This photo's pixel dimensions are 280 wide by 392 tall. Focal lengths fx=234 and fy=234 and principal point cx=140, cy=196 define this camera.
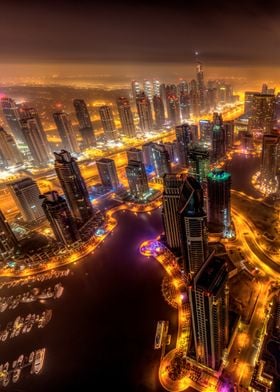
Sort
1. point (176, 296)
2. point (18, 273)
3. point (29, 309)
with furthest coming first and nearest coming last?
point (18, 273), point (29, 309), point (176, 296)

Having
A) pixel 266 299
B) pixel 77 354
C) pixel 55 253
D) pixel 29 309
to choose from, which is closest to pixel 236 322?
pixel 266 299

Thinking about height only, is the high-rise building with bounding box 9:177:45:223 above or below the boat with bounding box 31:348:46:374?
above

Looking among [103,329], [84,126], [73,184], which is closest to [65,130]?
[84,126]

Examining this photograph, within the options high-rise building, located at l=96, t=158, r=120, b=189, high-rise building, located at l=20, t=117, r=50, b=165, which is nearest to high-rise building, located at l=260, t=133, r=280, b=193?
high-rise building, located at l=96, t=158, r=120, b=189

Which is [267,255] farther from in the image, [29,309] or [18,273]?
[18,273]

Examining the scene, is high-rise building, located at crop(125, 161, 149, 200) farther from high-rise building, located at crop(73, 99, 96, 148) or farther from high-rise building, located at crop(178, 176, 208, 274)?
high-rise building, located at crop(73, 99, 96, 148)
